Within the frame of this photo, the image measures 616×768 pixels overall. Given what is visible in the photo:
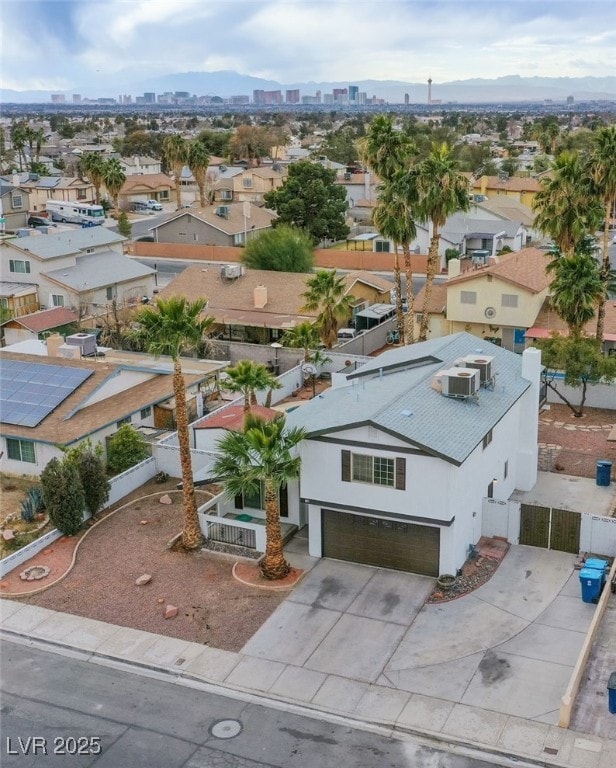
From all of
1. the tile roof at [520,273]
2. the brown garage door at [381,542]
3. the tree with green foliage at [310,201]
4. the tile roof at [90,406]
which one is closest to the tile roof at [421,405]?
the brown garage door at [381,542]

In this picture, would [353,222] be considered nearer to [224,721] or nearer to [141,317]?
[141,317]

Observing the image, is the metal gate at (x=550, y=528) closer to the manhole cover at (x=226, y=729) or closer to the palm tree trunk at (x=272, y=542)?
the palm tree trunk at (x=272, y=542)

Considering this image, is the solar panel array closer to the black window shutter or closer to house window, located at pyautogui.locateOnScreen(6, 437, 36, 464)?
house window, located at pyautogui.locateOnScreen(6, 437, 36, 464)

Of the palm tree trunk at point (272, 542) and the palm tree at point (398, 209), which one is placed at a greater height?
the palm tree at point (398, 209)

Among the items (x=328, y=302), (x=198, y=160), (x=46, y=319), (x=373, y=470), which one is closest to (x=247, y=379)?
(x=373, y=470)

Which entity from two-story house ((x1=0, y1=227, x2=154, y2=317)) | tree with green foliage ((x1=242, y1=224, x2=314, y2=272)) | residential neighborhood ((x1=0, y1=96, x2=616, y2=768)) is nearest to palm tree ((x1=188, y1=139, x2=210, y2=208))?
two-story house ((x1=0, y1=227, x2=154, y2=317))

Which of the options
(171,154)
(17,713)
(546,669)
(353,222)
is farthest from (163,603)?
(171,154)
